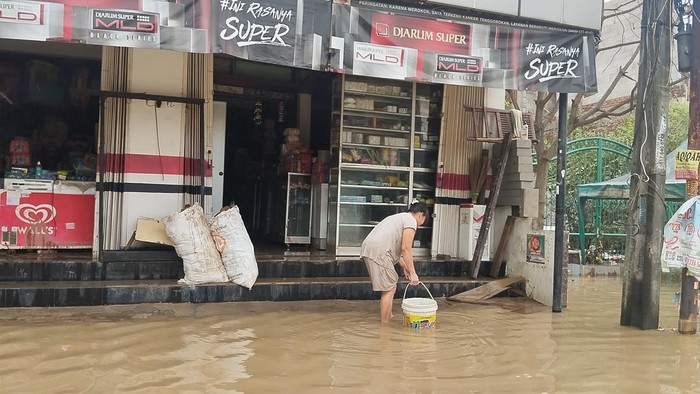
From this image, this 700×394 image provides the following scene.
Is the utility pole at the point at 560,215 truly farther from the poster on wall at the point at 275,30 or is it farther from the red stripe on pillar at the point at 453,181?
the poster on wall at the point at 275,30

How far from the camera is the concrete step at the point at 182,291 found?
245 inches

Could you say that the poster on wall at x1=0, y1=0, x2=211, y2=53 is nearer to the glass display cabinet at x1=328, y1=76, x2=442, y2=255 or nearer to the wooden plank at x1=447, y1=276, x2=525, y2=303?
the glass display cabinet at x1=328, y1=76, x2=442, y2=255

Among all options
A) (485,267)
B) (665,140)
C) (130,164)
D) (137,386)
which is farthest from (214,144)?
(665,140)

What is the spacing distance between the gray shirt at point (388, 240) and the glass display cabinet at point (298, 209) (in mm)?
3294

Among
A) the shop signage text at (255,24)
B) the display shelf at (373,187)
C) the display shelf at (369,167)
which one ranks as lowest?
the display shelf at (373,187)

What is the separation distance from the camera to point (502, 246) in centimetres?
877

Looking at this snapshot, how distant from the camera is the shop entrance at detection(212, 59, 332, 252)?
9852mm

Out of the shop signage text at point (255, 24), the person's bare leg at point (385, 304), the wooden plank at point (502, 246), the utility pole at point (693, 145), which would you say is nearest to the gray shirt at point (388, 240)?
the person's bare leg at point (385, 304)

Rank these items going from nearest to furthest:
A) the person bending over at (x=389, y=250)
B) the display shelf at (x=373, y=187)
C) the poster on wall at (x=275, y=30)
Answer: the poster on wall at (x=275, y=30), the person bending over at (x=389, y=250), the display shelf at (x=373, y=187)

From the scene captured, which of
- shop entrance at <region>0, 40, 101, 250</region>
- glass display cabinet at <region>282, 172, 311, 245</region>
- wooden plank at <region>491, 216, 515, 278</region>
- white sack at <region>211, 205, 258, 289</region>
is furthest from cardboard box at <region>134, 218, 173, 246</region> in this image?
wooden plank at <region>491, 216, 515, 278</region>

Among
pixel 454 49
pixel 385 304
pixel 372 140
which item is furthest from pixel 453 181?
pixel 385 304

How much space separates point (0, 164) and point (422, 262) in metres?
5.75

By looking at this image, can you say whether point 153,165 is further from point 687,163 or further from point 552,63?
point 687,163

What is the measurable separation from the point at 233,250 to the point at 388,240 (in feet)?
6.03
